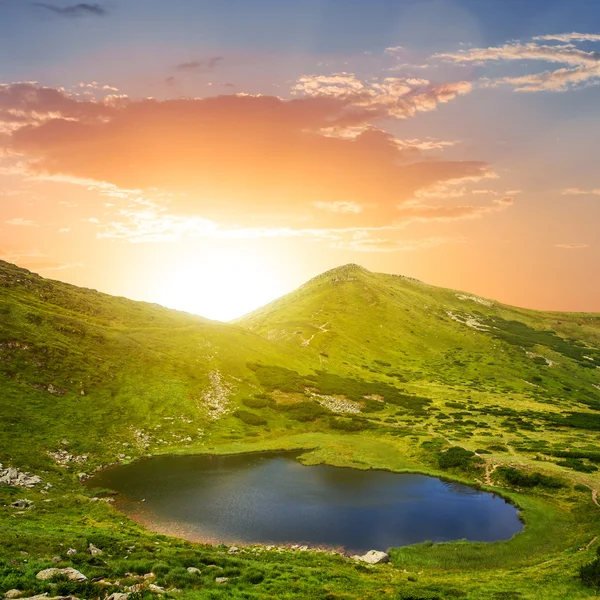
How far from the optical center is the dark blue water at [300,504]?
46062 mm

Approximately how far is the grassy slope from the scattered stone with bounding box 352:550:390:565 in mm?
1364

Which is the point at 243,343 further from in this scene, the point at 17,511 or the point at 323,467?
the point at 17,511

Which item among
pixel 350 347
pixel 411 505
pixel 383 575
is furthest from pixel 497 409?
pixel 383 575

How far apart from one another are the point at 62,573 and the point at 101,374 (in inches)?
2948

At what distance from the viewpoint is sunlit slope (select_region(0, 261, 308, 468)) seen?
233 ft

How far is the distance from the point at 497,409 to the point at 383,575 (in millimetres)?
105025

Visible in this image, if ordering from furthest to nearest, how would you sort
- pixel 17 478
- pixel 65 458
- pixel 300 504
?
1. pixel 65 458
2. pixel 300 504
3. pixel 17 478

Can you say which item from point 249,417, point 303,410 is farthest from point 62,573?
point 303,410

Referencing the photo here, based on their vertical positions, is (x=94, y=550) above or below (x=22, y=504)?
above

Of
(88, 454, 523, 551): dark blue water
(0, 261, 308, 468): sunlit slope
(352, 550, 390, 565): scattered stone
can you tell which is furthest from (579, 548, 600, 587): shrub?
(0, 261, 308, 468): sunlit slope

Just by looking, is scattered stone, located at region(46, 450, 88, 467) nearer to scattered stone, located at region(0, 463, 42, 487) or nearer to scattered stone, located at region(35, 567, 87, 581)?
scattered stone, located at region(0, 463, 42, 487)

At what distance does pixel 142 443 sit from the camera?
2995 inches

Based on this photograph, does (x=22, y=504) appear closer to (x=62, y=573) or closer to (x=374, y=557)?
(x=62, y=573)

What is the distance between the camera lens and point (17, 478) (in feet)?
166
